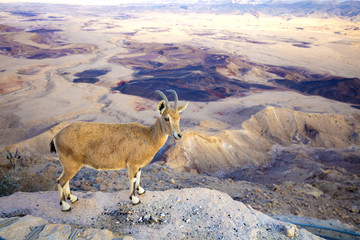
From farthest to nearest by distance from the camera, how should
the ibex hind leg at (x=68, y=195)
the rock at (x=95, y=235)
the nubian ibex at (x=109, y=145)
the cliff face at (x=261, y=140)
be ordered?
the cliff face at (x=261, y=140) → the ibex hind leg at (x=68, y=195) → the nubian ibex at (x=109, y=145) → the rock at (x=95, y=235)

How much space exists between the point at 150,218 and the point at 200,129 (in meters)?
17.1

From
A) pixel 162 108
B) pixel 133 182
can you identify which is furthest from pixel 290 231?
pixel 162 108

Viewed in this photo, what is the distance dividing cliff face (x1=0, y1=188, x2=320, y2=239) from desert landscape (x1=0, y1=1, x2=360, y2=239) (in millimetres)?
34

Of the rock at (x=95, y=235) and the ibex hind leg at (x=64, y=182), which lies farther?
the ibex hind leg at (x=64, y=182)

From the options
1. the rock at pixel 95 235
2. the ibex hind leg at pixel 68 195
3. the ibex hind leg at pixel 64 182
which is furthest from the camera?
the ibex hind leg at pixel 68 195

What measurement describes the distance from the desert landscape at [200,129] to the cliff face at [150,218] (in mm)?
34

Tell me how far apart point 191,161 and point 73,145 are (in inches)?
526

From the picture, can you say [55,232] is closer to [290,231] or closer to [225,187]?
[290,231]

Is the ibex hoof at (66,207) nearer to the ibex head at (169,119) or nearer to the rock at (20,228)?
the rock at (20,228)

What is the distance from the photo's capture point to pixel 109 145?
5.71 metres

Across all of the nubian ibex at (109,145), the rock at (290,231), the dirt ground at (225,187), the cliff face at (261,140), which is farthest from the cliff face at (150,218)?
the cliff face at (261,140)

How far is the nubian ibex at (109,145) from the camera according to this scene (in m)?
5.52

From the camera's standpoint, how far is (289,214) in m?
8.75

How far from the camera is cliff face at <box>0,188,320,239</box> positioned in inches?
A: 200
